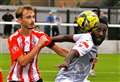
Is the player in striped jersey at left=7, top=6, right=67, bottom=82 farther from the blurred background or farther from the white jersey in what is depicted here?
the blurred background

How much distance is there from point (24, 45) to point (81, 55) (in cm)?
73

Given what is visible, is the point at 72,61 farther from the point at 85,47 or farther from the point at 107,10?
the point at 107,10

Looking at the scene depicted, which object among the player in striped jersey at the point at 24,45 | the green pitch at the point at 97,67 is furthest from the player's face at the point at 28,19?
the green pitch at the point at 97,67

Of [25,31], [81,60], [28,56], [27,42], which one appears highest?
[25,31]

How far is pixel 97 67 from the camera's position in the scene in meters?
20.2

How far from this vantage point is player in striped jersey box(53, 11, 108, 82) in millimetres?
7391

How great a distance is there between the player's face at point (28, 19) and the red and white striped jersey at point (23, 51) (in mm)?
209

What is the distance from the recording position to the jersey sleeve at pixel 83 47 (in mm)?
7367

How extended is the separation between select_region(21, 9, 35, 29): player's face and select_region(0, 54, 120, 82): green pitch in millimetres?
7168

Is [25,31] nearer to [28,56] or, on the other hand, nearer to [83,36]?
[28,56]

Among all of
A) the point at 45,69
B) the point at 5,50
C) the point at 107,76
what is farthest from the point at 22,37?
the point at 5,50

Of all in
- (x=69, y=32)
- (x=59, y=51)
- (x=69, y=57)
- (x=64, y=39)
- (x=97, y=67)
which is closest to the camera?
(x=69, y=57)

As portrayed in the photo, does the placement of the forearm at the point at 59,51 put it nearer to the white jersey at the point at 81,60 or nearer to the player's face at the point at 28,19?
the white jersey at the point at 81,60

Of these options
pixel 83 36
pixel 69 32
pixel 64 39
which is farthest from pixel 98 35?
pixel 69 32
